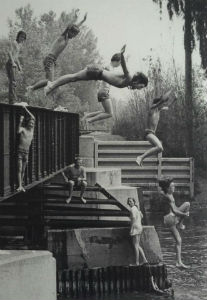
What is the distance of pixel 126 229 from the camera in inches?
1061

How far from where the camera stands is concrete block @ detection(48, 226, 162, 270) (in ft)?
86.6

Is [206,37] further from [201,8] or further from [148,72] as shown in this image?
[148,72]

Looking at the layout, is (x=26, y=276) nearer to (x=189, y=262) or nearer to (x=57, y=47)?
(x=57, y=47)

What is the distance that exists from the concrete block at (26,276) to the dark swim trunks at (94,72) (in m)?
14.8

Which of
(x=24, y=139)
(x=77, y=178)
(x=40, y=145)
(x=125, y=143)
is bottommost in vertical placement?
(x=77, y=178)

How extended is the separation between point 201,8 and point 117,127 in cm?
877

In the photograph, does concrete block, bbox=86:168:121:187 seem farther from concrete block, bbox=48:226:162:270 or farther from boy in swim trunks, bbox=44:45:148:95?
boy in swim trunks, bbox=44:45:148:95

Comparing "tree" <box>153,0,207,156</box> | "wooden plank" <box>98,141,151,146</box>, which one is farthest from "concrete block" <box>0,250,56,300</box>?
"tree" <box>153,0,207,156</box>

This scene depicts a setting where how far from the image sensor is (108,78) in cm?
2781

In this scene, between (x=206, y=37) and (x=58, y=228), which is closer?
(x=58, y=228)

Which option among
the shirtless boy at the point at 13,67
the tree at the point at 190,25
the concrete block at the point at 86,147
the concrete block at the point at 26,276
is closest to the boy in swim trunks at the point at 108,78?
the shirtless boy at the point at 13,67

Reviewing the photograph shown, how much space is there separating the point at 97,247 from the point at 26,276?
1301 centimetres

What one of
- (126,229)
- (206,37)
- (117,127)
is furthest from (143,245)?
(117,127)

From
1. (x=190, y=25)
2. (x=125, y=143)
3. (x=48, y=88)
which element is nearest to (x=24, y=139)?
(x=48, y=88)
